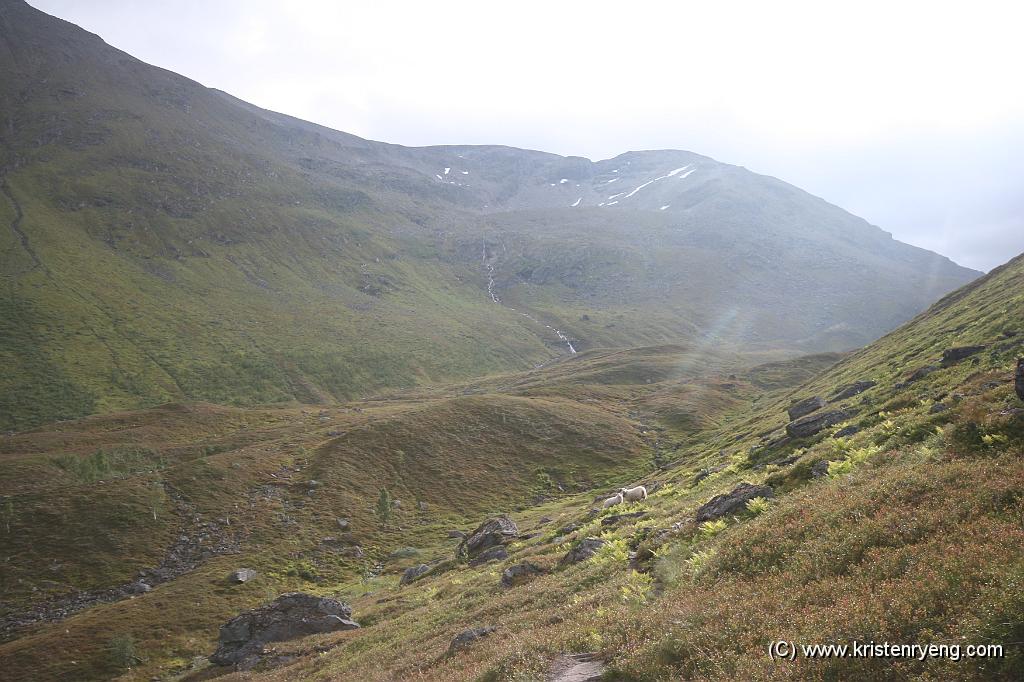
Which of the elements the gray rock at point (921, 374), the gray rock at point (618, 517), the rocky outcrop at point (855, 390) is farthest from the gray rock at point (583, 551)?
the rocky outcrop at point (855, 390)

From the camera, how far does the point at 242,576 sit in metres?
46.5

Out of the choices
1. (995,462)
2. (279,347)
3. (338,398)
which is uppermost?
(995,462)

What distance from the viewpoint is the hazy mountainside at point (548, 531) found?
360 inches

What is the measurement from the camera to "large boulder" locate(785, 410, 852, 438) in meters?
30.6

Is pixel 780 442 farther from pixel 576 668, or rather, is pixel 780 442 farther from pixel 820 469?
pixel 576 668

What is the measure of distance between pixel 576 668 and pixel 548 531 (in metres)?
27.5

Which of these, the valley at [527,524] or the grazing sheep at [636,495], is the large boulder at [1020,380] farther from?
the grazing sheep at [636,495]

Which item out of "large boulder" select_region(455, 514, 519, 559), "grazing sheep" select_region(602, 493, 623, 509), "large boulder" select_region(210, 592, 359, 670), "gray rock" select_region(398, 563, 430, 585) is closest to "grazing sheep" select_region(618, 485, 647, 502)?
"grazing sheep" select_region(602, 493, 623, 509)

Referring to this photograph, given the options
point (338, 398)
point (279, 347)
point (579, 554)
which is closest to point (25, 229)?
point (279, 347)

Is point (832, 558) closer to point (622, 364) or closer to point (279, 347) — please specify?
point (622, 364)

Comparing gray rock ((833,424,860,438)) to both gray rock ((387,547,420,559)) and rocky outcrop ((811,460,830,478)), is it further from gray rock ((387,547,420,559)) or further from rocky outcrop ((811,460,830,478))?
gray rock ((387,547,420,559))

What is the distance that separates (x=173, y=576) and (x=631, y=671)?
52.5 m

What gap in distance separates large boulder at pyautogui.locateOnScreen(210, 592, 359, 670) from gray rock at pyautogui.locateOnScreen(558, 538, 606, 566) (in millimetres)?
14481

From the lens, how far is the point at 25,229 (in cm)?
18712
